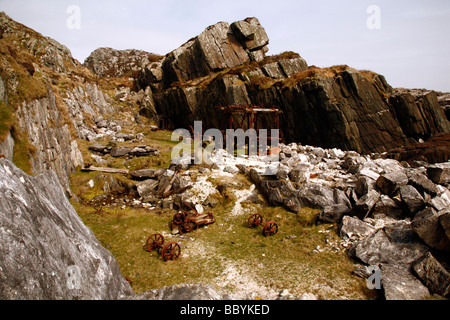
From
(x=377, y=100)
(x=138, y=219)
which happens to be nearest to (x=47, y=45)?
(x=138, y=219)

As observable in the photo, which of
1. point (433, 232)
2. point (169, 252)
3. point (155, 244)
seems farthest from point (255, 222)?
point (433, 232)

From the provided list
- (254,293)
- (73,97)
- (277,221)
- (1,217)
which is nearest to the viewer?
(1,217)

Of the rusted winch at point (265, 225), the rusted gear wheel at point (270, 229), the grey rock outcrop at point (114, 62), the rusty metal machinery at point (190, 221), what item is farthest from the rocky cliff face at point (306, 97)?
the grey rock outcrop at point (114, 62)

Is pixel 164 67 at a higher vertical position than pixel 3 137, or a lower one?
higher

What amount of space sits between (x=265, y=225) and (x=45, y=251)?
9852 millimetres

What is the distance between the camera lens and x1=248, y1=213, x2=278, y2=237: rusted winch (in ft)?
41.7

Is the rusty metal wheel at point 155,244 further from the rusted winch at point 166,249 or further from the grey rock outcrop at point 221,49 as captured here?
the grey rock outcrop at point 221,49

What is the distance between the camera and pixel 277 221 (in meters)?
13.9

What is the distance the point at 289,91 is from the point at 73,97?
1232 inches

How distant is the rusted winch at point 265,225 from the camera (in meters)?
12.7

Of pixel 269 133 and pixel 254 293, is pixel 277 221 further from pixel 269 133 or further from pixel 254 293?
pixel 269 133

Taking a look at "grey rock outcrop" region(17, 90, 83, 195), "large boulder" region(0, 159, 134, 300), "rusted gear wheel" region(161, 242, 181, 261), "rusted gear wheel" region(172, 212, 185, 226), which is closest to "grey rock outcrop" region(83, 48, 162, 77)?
"grey rock outcrop" region(17, 90, 83, 195)

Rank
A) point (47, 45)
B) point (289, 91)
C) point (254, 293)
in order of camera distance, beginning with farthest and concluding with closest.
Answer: point (47, 45) < point (289, 91) < point (254, 293)

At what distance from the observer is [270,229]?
505 inches
